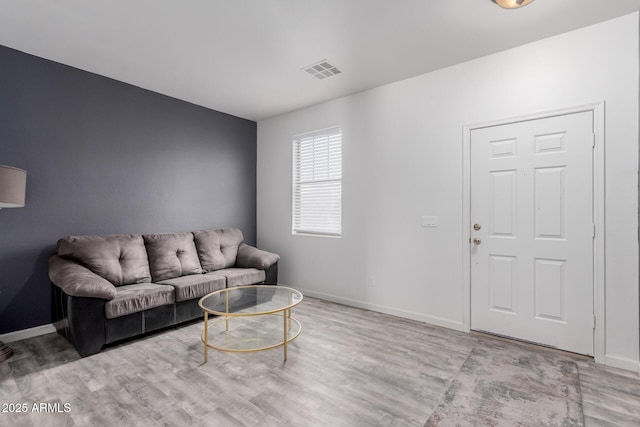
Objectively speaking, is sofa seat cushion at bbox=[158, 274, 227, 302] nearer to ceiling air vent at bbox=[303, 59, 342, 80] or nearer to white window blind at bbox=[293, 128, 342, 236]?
white window blind at bbox=[293, 128, 342, 236]

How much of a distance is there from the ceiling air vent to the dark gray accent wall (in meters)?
1.89

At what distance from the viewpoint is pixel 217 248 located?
4.07 metres

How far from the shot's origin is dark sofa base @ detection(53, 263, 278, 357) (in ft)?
8.03

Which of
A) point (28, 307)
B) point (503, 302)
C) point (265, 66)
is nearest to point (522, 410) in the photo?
point (503, 302)

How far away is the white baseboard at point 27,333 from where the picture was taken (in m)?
2.77

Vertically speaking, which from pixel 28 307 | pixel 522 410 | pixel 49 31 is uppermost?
pixel 49 31

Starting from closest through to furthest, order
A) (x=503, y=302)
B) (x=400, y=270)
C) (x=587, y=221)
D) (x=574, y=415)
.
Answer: (x=574, y=415)
(x=587, y=221)
(x=503, y=302)
(x=400, y=270)

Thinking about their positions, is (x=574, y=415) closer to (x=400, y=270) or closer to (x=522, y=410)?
(x=522, y=410)

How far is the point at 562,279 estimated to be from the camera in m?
2.61

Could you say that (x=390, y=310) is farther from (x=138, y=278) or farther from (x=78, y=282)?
(x=78, y=282)

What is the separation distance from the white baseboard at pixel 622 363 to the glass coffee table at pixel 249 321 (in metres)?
2.42

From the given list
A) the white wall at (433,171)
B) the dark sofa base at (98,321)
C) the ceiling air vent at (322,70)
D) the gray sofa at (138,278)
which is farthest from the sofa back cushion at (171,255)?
the ceiling air vent at (322,70)

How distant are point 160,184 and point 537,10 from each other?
4111mm

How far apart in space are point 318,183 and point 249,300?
198cm
